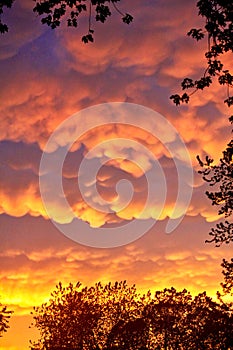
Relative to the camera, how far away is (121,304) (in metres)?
82.5

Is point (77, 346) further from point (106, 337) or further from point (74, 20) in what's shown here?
point (74, 20)

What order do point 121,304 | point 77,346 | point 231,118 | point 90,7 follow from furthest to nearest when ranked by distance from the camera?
point 121,304 < point 77,346 < point 231,118 < point 90,7

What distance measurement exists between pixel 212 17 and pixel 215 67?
1.82m

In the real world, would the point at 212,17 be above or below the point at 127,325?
below

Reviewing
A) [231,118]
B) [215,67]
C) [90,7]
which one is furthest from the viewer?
[231,118]

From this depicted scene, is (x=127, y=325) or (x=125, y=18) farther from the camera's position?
(x=127, y=325)

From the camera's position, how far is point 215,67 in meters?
18.3

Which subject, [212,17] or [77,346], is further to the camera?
[77,346]

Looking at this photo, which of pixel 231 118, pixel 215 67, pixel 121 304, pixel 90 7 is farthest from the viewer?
pixel 121 304

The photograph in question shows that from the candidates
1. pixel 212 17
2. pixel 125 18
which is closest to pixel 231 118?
pixel 212 17

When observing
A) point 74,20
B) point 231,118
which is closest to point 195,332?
point 231,118

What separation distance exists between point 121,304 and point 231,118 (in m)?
65.1

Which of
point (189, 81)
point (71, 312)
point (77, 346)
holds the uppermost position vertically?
point (71, 312)

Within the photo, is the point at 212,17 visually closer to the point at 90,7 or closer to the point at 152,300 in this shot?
the point at 90,7
